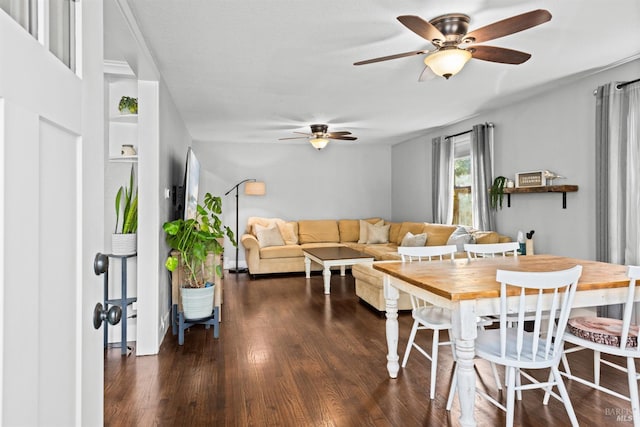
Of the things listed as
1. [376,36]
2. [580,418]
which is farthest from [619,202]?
[376,36]

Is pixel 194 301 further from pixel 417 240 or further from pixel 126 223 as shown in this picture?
pixel 417 240

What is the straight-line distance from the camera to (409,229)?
7.05 m

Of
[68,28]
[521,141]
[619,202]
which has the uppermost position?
[521,141]

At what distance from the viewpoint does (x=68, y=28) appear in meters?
1.03

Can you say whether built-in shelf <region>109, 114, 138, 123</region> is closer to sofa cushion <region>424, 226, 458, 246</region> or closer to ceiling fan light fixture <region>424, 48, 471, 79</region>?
ceiling fan light fixture <region>424, 48, 471, 79</region>

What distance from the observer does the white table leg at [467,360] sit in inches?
77.1

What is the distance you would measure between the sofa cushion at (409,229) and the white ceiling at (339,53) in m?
1.91

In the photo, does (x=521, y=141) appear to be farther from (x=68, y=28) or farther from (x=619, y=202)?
(x=68, y=28)

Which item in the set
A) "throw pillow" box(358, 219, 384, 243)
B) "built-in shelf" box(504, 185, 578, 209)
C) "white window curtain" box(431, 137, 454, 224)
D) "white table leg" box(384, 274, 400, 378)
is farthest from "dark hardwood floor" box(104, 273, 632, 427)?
"throw pillow" box(358, 219, 384, 243)

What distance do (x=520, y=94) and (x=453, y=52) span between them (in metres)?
2.48

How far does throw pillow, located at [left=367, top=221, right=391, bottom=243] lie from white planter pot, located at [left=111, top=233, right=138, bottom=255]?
4.93 meters

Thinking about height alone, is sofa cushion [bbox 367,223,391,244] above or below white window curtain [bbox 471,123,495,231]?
below

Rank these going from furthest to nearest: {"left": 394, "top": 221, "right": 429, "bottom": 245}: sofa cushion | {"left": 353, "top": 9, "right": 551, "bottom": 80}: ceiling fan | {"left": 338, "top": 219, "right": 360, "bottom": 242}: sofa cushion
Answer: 1. {"left": 338, "top": 219, "right": 360, "bottom": 242}: sofa cushion
2. {"left": 394, "top": 221, "right": 429, "bottom": 245}: sofa cushion
3. {"left": 353, "top": 9, "right": 551, "bottom": 80}: ceiling fan

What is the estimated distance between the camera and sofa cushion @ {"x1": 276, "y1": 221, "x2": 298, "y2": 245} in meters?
7.65
